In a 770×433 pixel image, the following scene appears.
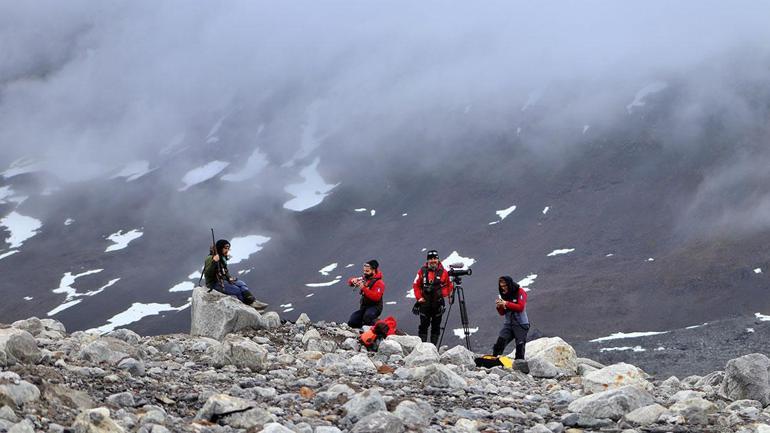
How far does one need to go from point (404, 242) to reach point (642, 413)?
14744cm

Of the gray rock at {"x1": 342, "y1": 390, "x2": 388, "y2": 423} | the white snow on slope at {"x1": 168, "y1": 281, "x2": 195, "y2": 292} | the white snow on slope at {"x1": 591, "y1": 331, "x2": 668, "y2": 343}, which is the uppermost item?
the white snow on slope at {"x1": 168, "y1": 281, "x2": 195, "y2": 292}

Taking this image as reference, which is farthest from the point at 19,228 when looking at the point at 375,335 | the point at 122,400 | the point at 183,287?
the point at 122,400

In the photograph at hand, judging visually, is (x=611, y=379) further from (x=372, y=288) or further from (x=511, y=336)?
(x=372, y=288)

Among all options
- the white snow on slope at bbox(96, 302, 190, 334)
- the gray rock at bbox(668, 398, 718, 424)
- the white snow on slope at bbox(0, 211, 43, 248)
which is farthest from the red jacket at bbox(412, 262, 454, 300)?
the white snow on slope at bbox(0, 211, 43, 248)

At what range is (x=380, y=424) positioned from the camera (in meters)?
8.43

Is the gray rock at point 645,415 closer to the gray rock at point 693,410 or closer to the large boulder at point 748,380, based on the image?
the gray rock at point 693,410

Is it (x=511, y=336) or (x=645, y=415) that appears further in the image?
(x=511, y=336)

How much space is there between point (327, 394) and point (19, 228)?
201234mm

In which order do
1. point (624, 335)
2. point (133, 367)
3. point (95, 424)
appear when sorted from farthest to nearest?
1. point (624, 335)
2. point (133, 367)
3. point (95, 424)

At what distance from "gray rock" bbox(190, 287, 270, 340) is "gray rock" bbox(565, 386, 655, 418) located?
10176 mm

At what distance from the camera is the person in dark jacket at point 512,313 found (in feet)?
62.2

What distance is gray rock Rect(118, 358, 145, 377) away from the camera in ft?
38.3

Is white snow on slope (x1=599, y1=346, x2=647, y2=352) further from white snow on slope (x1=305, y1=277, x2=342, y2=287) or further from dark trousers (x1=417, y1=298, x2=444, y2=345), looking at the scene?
dark trousers (x1=417, y1=298, x2=444, y2=345)

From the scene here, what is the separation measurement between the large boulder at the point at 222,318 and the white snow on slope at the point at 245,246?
5633 inches
